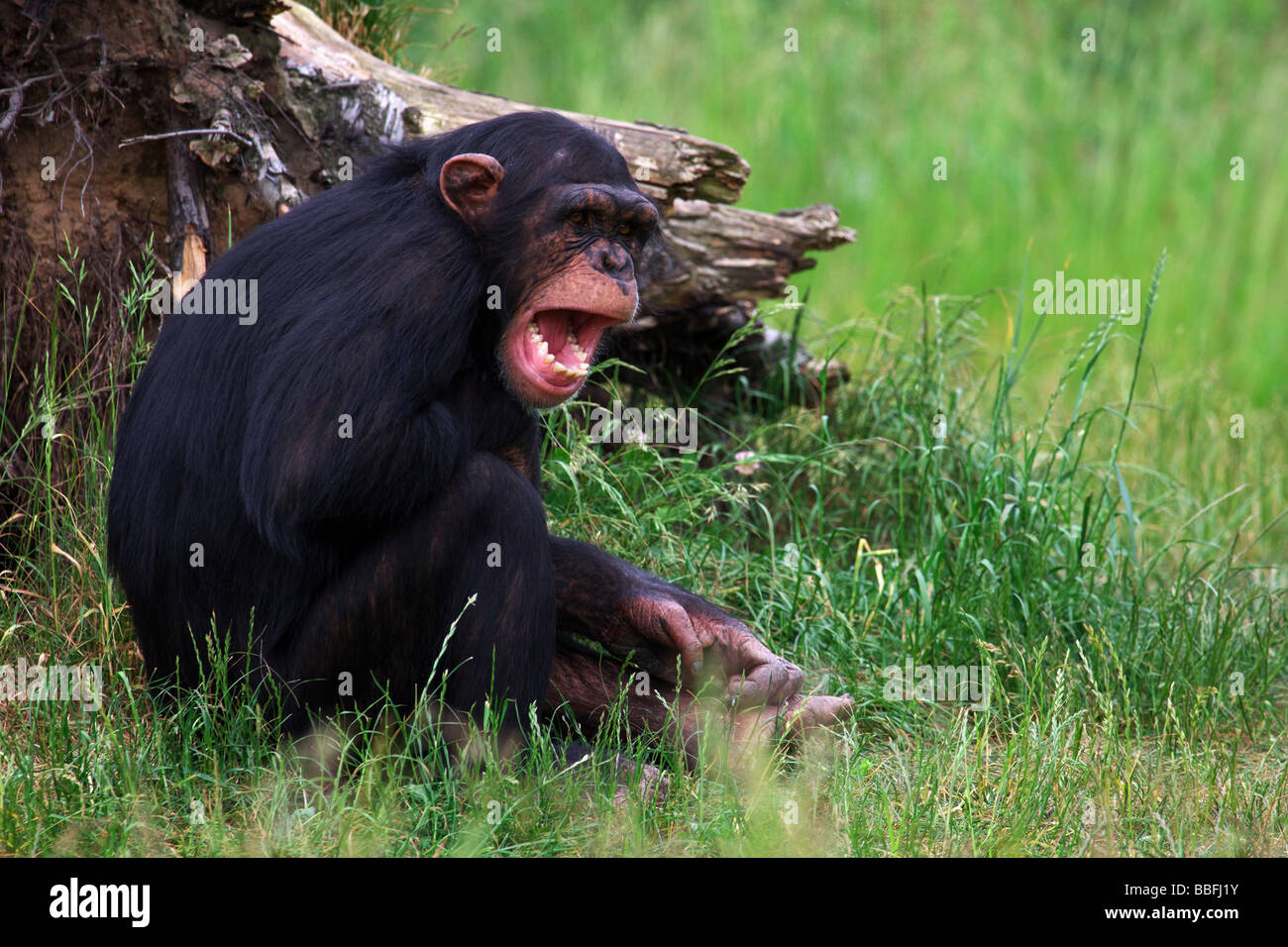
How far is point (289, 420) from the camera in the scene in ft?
12.0

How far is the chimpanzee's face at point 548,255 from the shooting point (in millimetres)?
4031

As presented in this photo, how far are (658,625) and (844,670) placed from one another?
99 cm

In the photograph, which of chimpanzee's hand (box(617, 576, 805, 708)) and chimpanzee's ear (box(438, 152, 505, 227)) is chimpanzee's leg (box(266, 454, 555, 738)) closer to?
chimpanzee's hand (box(617, 576, 805, 708))

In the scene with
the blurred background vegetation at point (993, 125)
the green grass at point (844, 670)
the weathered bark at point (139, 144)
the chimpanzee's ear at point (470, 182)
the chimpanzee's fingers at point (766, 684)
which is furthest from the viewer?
the blurred background vegetation at point (993, 125)

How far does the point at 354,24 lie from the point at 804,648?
3.52 m

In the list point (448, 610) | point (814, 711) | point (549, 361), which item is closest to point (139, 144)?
point (549, 361)

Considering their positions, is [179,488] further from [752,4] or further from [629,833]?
[752,4]

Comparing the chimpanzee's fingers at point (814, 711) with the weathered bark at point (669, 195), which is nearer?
the chimpanzee's fingers at point (814, 711)

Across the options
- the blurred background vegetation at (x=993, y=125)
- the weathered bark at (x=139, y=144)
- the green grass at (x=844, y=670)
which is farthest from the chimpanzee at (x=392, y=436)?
the blurred background vegetation at (x=993, y=125)

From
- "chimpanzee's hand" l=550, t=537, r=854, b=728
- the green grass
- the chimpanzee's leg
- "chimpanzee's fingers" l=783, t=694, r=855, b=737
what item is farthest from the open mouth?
"chimpanzee's fingers" l=783, t=694, r=855, b=737

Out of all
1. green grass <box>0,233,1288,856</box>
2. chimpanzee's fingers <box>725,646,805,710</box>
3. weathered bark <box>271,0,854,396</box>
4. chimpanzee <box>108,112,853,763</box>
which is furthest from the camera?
weathered bark <box>271,0,854,396</box>

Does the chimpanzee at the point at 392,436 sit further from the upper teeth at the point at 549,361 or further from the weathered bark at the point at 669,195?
the weathered bark at the point at 669,195

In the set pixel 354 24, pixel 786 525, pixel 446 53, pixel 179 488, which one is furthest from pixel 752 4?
pixel 179 488

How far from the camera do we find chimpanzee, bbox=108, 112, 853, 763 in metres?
3.69
